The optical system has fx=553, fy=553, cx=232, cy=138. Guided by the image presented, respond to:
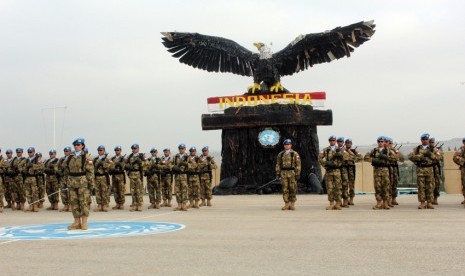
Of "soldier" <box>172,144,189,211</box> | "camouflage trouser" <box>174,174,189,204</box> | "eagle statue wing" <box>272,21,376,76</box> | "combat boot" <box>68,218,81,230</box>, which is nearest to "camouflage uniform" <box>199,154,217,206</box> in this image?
"soldier" <box>172,144,189,211</box>

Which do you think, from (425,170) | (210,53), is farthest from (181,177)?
Result: (210,53)

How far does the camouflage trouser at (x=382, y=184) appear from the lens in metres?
14.0

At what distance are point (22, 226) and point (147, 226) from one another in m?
2.68

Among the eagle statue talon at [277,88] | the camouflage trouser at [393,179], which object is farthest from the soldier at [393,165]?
the eagle statue talon at [277,88]

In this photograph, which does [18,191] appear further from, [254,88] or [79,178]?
[254,88]

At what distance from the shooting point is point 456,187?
23.1 m

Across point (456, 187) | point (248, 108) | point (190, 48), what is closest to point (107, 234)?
point (248, 108)

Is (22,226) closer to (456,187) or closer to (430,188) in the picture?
(430,188)

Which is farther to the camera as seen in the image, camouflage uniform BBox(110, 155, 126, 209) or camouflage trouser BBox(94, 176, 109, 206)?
camouflage uniform BBox(110, 155, 126, 209)

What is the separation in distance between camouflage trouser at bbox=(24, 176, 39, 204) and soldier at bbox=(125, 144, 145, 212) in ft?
9.29

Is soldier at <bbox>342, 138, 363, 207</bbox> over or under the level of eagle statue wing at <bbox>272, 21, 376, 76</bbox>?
under

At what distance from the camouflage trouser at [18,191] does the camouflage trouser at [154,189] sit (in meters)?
3.80

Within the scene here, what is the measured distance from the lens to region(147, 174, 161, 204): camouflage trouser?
634 inches

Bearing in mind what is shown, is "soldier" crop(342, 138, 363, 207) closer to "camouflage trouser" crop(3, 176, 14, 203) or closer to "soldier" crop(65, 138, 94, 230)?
"soldier" crop(65, 138, 94, 230)
